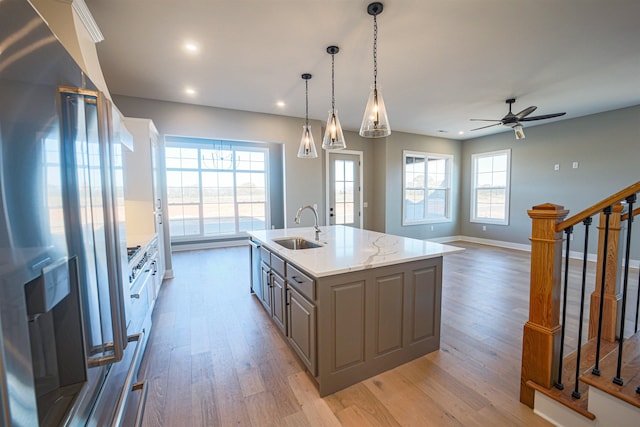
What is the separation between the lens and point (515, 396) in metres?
1.79

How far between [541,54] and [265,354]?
4227 mm

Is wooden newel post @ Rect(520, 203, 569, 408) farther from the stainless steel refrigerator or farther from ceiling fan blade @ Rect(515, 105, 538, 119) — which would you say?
ceiling fan blade @ Rect(515, 105, 538, 119)

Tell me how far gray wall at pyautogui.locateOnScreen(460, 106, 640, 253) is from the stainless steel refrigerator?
23.7 ft

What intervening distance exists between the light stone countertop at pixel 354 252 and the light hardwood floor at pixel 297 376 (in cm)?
86

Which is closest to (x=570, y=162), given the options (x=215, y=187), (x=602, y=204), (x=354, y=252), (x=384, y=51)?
(x=384, y=51)

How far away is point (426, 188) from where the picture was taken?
287 inches

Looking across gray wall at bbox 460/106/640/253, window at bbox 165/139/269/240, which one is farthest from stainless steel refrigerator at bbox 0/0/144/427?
gray wall at bbox 460/106/640/253

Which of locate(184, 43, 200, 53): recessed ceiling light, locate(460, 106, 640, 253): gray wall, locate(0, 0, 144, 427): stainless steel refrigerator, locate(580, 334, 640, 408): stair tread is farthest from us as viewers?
locate(460, 106, 640, 253): gray wall

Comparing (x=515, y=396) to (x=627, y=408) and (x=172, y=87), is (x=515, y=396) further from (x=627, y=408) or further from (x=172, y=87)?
(x=172, y=87)

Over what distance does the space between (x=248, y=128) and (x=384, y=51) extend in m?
2.94

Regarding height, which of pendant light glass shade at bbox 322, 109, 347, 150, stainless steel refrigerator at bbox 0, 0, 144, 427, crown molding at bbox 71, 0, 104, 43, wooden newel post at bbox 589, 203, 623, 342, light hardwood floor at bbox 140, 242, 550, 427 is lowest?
light hardwood floor at bbox 140, 242, 550, 427

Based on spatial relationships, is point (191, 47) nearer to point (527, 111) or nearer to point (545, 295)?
point (545, 295)

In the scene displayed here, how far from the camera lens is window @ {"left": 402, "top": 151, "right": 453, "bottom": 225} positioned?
23.0ft

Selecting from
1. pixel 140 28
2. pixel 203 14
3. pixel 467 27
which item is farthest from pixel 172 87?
pixel 467 27
